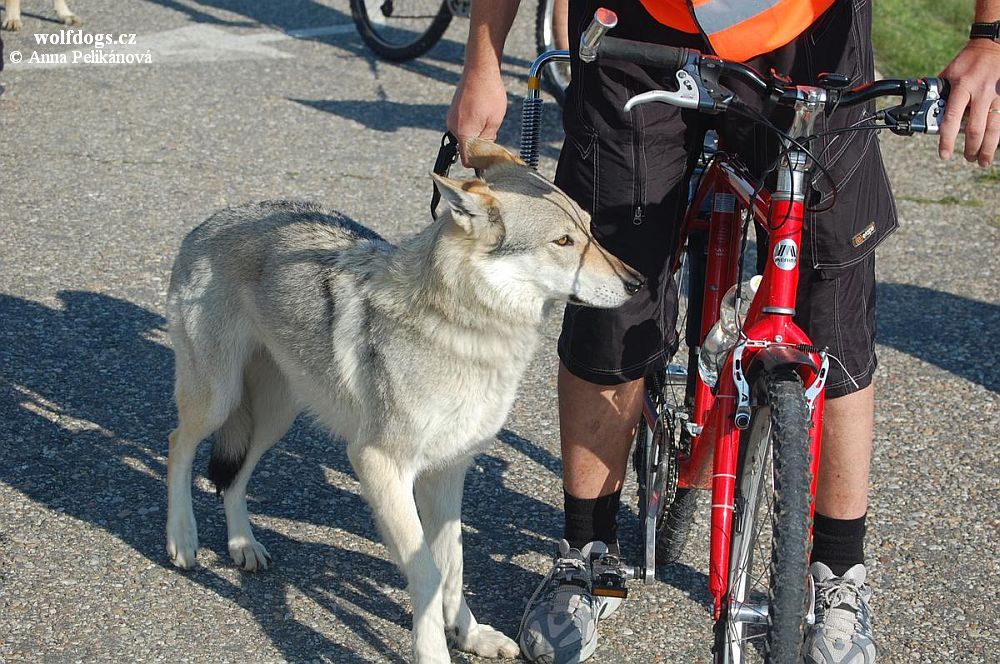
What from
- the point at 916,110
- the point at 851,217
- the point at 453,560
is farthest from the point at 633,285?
the point at 453,560

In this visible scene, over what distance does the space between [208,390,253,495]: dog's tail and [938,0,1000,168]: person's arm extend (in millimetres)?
2330

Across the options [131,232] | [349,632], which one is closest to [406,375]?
[349,632]

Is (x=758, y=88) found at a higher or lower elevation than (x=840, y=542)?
higher

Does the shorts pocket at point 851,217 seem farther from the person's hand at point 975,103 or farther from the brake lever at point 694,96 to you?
the brake lever at point 694,96

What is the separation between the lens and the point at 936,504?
13.0 ft

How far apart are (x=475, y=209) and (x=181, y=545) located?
1592 mm

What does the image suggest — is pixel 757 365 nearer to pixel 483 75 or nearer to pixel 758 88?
pixel 758 88

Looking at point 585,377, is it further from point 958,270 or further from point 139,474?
point 958,270

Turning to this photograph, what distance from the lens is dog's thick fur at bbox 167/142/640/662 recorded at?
9.25 feet

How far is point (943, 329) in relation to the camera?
17.7 feet

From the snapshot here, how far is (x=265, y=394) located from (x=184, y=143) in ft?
13.6

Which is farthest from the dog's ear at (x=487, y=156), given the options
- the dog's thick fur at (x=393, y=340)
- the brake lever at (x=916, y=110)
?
the brake lever at (x=916, y=110)

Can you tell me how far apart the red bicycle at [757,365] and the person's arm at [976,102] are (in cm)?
4

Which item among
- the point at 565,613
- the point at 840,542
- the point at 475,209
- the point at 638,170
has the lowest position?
the point at 565,613
